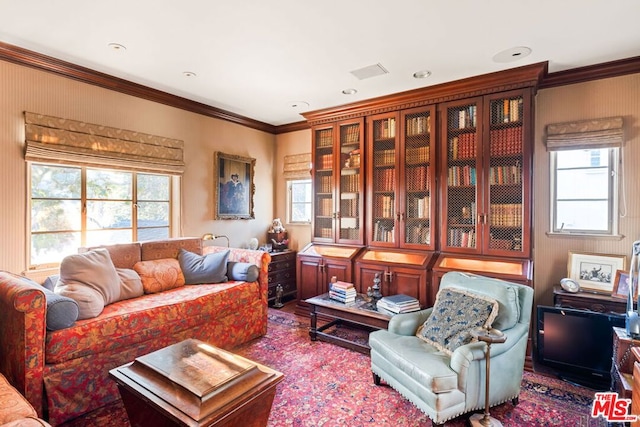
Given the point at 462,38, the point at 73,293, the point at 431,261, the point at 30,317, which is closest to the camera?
the point at 30,317

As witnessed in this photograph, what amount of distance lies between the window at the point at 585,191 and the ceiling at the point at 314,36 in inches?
33.4

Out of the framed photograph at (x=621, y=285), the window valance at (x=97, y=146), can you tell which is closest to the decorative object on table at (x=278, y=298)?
the window valance at (x=97, y=146)

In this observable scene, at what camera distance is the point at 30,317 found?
6.31 ft

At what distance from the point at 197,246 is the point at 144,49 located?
6.86 ft

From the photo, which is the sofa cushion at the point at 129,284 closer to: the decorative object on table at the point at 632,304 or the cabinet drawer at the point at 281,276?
the cabinet drawer at the point at 281,276

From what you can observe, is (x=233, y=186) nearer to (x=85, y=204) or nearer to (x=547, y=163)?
(x=85, y=204)

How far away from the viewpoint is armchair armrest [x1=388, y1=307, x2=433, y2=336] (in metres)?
2.49

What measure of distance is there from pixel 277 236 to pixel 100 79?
9.59ft

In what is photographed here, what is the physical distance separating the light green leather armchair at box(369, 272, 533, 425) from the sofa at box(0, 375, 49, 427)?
1.83 m

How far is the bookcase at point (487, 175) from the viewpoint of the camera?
3.06 metres

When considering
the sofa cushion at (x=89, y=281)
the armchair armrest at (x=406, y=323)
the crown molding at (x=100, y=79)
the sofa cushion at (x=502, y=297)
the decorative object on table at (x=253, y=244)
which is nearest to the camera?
the sofa cushion at (x=502, y=297)

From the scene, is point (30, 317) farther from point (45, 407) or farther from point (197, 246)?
point (197, 246)

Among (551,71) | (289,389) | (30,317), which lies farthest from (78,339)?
(551,71)

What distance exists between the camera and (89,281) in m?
2.55
